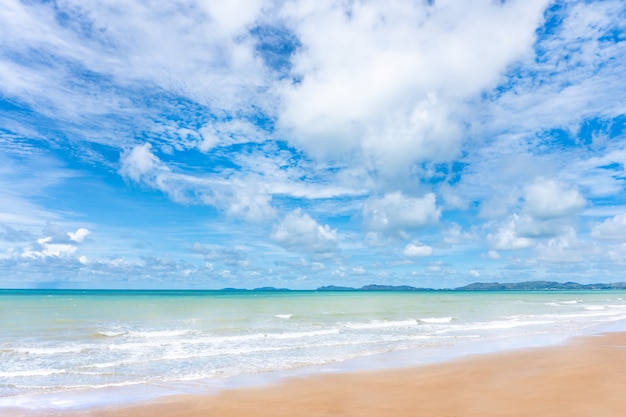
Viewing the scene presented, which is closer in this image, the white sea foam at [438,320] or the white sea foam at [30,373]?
the white sea foam at [30,373]

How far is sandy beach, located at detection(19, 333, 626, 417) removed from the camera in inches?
358

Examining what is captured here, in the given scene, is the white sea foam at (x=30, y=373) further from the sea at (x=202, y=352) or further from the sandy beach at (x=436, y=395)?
the sandy beach at (x=436, y=395)

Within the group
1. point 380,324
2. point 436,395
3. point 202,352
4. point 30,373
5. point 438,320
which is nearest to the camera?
point 436,395

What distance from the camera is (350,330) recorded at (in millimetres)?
25656

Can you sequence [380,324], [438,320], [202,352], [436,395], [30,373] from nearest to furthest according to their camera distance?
[436,395] → [30,373] → [202,352] → [380,324] → [438,320]

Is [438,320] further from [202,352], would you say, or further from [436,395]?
[436,395]

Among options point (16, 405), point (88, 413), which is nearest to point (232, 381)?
point (88, 413)

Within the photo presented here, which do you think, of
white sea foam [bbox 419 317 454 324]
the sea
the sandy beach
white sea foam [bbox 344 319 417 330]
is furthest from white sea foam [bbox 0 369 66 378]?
white sea foam [bbox 419 317 454 324]

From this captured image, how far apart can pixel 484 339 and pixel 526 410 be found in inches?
526

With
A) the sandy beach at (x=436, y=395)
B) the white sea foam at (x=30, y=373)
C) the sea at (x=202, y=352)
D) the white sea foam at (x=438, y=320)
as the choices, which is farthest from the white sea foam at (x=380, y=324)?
the white sea foam at (x=30, y=373)

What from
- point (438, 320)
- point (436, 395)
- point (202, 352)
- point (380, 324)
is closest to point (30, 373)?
point (202, 352)

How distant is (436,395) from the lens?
1040 cm

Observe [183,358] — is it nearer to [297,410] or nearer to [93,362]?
[93,362]

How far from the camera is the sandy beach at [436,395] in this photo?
9.10m
